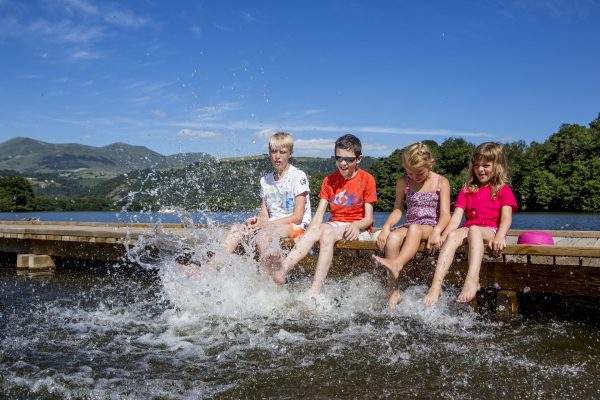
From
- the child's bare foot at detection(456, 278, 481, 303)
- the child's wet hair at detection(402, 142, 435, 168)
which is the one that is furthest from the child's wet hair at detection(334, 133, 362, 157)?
the child's bare foot at detection(456, 278, 481, 303)

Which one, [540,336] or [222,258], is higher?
[222,258]

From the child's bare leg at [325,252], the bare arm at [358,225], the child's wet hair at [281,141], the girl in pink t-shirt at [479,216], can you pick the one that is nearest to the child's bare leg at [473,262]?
the girl in pink t-shirt at [479,216]

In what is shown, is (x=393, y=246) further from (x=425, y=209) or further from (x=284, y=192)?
(x=284, y=192)

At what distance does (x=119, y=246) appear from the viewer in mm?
9672

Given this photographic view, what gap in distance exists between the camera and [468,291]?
16.4 ft

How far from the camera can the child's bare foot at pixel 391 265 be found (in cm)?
520

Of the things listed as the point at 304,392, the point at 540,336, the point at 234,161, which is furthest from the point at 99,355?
the point at 234,161

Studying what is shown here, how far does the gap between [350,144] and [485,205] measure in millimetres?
1706

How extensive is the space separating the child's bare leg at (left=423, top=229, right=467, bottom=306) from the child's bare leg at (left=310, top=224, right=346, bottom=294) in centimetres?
114

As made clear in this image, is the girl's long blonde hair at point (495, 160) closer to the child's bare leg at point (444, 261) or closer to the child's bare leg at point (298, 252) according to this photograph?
the child's bare leg at point (444, 261)

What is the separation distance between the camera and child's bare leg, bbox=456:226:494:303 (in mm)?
4988

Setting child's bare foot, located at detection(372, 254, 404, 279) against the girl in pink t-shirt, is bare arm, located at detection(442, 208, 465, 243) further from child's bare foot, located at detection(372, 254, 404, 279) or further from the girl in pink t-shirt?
child's bare foot, located at detection(372, 254, 404, 279)

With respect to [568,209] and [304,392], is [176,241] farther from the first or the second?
[568,209]

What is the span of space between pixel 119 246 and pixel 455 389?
779 cm
